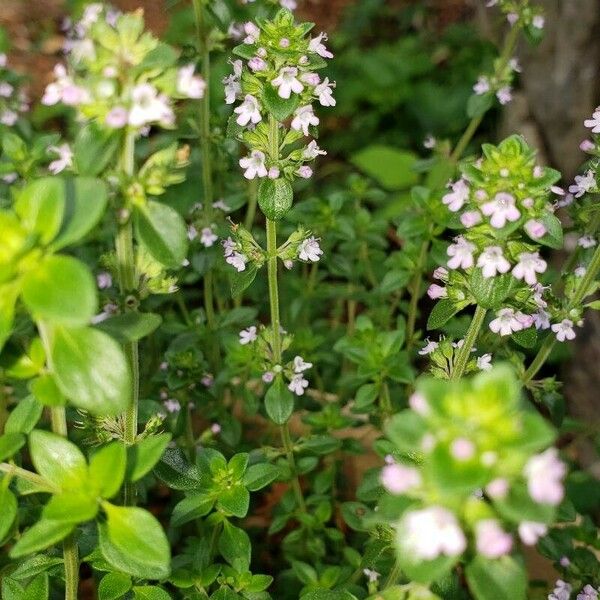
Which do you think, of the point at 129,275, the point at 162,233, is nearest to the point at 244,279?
the point at 129,275

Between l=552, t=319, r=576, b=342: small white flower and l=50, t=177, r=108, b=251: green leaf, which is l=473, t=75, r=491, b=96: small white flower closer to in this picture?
l=552, t=319, r=576, b=342: small white flower

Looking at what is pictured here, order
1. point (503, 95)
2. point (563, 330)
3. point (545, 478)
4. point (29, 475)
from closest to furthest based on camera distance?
1. point (545, 478)
2. point (29, 475)
3. point (563, 330)
4. point (503, 95)

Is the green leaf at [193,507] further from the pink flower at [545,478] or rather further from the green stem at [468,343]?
the pink flower at [545,478]

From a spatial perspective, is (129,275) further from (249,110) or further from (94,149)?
(249,110)

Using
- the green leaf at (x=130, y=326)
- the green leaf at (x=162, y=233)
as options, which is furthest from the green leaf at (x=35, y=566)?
the green leaf at (x=162, y=233)

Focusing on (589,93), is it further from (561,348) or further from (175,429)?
(175,429)
